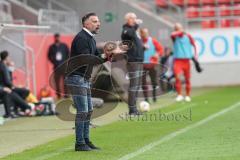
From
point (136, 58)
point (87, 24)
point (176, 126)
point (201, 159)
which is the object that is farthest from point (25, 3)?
point (201, 159)

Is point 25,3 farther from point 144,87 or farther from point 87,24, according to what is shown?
point 87,24

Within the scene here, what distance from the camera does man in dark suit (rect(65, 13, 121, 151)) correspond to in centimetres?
1164

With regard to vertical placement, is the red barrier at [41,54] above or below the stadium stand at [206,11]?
below

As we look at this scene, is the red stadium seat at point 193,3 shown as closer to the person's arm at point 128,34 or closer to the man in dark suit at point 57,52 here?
the man in dark suit at point 57,52

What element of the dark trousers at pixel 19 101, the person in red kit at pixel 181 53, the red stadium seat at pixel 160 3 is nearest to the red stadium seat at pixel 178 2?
the red stadium seat at pixel 160 3

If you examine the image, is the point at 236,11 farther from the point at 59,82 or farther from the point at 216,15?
the point at 59,82

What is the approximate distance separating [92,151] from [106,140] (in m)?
1.49

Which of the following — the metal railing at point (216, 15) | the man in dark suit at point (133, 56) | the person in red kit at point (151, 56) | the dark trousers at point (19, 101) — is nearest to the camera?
the man in dark suit at point (133, 56)

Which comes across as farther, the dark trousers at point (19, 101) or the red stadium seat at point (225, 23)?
the red stadium seat at point (225, 23)

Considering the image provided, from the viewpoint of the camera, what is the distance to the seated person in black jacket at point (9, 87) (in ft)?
60.1

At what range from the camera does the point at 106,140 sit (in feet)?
43.1

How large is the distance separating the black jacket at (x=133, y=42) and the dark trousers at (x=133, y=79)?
Answer: 18 centimetres

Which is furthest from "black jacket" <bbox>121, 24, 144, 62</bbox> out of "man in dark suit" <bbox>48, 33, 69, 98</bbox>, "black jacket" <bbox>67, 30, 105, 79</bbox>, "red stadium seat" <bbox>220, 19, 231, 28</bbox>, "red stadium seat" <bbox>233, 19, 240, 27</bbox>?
"red stadium seat" <bbox>220, 19, 231, 28</bbox>

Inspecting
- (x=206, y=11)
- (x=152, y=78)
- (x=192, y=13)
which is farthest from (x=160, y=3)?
(x=152, y=78)
